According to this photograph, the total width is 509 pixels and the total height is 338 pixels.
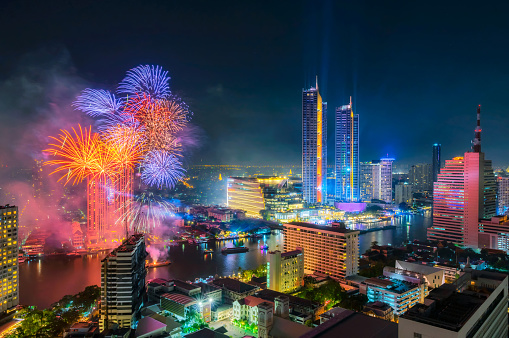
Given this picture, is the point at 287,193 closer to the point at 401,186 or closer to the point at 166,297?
the point at 401,186

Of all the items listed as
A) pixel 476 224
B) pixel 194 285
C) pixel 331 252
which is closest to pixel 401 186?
pixel 476 224

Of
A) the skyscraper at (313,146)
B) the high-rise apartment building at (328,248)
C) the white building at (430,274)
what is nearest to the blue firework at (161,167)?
the high-rise apartment building at (328,248)

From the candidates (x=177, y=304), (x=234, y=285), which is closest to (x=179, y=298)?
(x=177, y=304)

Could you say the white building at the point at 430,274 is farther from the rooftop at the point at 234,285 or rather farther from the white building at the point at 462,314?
the rooftop at the point at 234,285

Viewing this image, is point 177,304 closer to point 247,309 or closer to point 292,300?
point 247,309

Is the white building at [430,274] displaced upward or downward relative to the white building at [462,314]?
downward

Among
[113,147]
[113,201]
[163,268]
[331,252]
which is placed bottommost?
[163,268]

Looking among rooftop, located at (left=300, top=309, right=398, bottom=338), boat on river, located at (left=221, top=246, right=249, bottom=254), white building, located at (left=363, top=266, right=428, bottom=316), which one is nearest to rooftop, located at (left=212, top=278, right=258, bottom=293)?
white building, located at (left=363, top=266, right=428, bottom=316)
